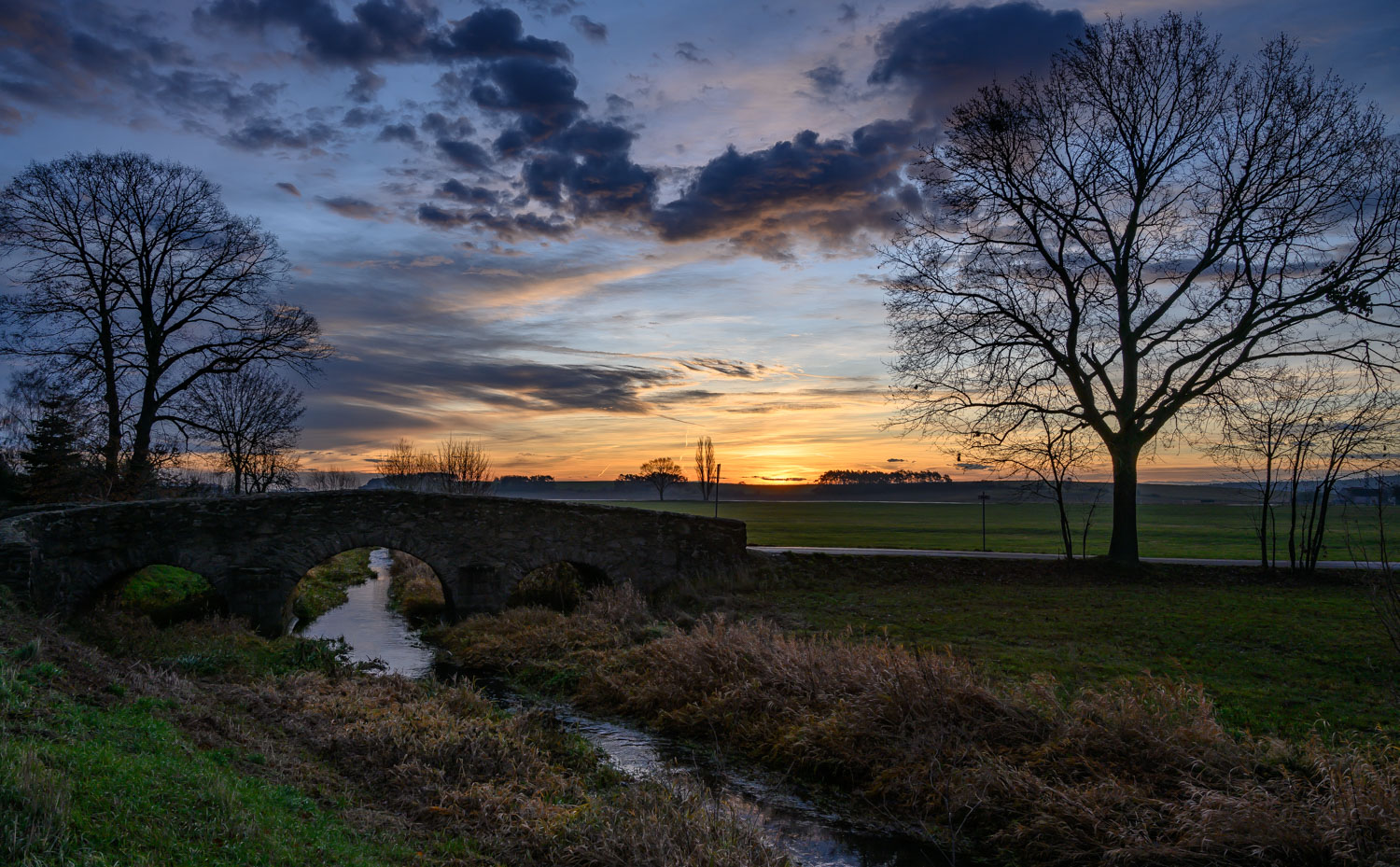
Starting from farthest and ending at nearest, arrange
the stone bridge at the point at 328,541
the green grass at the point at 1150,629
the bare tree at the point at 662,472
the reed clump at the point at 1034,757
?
the bare tree at the point at 662,472, the stone bridge at the point at 328,541, the green grass at the point at 1150,629, the reed clump at the point at 1034,757

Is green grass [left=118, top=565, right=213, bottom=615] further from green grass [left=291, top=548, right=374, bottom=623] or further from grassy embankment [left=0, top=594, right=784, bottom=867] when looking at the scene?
grassy embankment [left=0, top=594, right=784, bottom=867]

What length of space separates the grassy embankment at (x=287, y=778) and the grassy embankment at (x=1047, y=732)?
244 centimetres

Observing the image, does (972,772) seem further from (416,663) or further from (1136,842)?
(416,663)

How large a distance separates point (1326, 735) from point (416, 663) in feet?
54.0

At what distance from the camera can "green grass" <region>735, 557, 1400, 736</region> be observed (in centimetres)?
1113

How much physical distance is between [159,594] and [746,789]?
20.4 meters

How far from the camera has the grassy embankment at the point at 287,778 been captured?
4.86 metres

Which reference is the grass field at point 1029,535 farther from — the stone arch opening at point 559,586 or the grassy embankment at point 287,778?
the grassy embankment at point 287,778

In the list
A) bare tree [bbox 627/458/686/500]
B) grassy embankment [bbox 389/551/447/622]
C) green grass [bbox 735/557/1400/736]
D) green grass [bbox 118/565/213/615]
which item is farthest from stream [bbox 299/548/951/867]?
bare tree [bbox 627/458/686/500]

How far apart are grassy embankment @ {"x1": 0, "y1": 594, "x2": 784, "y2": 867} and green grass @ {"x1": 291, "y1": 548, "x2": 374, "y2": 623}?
12.4m

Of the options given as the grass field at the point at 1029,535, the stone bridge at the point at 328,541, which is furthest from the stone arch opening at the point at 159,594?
the grass field at the point at 1029,535

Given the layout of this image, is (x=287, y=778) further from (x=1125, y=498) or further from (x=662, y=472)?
(x=662, y=472)

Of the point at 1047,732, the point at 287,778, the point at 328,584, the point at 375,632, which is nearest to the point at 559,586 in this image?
the point at 375,632

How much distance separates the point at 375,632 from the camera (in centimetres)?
2198
